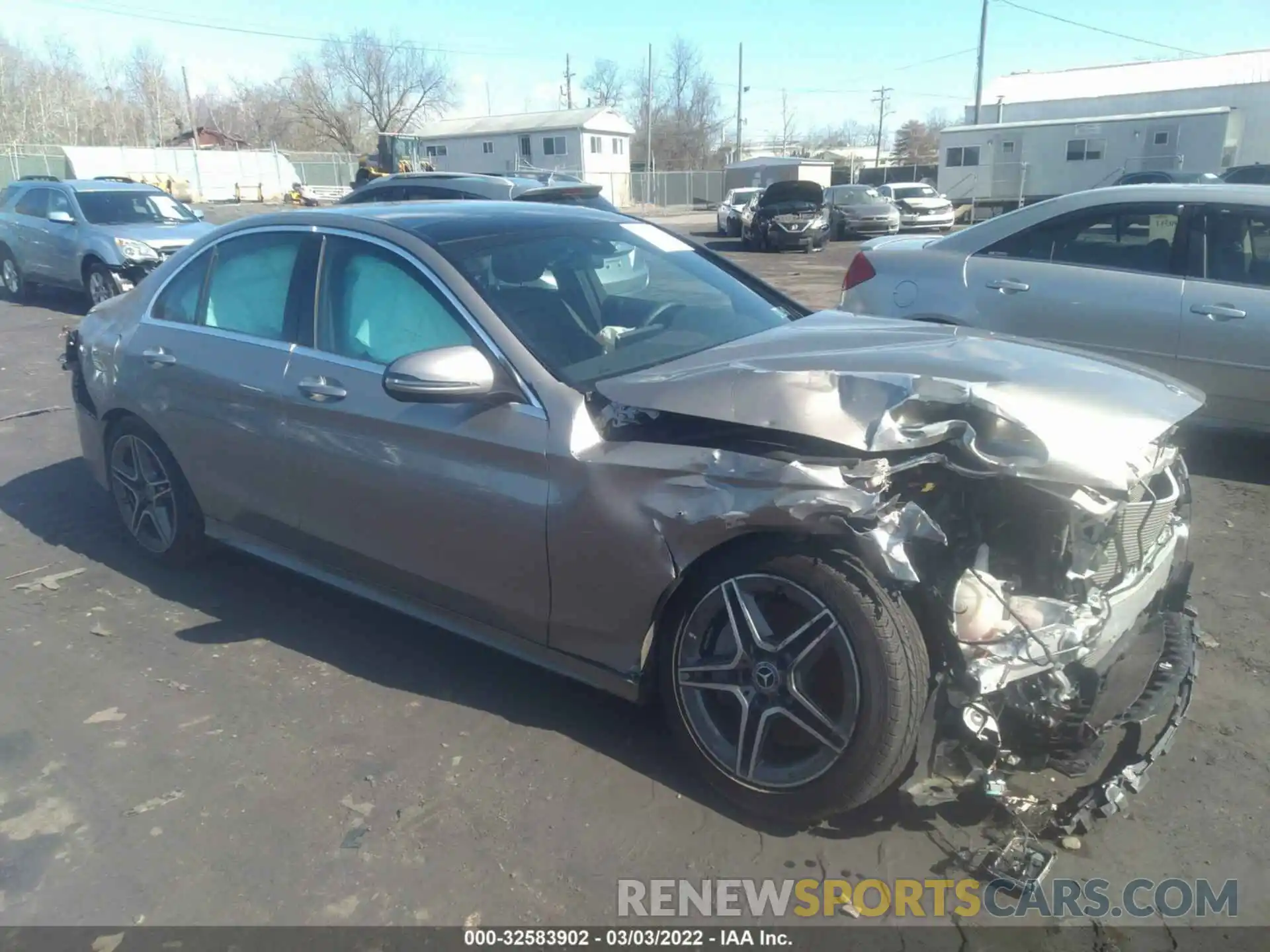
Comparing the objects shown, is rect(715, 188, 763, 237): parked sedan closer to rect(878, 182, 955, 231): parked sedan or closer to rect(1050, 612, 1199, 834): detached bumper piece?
rect(878, 182, 955, 231): parked sedan

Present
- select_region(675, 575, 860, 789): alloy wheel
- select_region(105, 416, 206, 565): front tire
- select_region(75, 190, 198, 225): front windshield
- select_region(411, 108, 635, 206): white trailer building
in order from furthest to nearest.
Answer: select_region(411, 108, 635, 206): white trailer building < select_region(75, 190, 198, 225): front windshield < select_region(105, 416, 206, 565): front tire < select_region(675, 575, 860, 789): alloy wheel

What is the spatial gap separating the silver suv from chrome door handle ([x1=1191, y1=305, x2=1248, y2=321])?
11067mm

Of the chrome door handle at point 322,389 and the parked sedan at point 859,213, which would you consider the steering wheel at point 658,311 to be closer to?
the chrome door handle at point 322,389

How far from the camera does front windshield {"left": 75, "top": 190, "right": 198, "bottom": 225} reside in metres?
13.2

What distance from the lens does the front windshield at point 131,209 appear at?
13242 mm

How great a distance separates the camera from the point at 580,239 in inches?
156

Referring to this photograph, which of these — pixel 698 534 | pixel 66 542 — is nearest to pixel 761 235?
pixel 66 542

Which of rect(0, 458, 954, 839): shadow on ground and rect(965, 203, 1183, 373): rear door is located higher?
rect(965, 203, 1183, 373): rear door

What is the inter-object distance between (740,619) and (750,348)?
3.28 ft

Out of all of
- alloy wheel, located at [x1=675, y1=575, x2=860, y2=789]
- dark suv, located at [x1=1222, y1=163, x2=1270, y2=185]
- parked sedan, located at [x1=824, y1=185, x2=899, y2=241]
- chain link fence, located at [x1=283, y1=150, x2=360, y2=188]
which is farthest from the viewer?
chain link fence, located at [x1=283, y1=150, x2=360, y2=188]

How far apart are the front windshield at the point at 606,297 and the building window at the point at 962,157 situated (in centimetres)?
3895

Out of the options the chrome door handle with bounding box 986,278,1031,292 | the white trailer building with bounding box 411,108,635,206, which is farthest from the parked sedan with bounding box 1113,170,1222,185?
the white trailer building with bounding box 411,108,635,206

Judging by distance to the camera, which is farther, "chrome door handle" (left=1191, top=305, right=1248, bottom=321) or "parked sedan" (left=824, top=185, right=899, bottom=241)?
"parked sedan" (left=824, top=185, right=899, bottom=241)

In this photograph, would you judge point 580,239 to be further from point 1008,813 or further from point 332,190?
point 332,190
